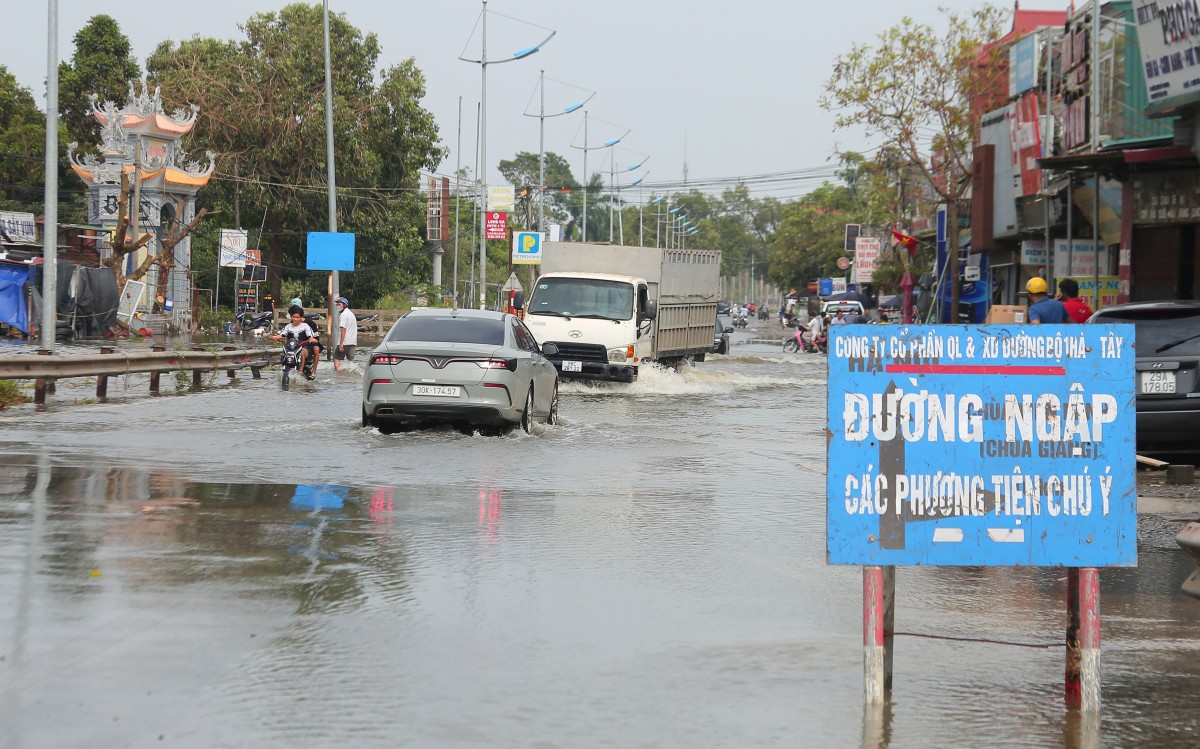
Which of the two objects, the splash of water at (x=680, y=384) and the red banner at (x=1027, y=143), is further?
the red banner at (x=1027, y=143)

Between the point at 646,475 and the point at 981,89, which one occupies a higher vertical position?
the point at 981,89

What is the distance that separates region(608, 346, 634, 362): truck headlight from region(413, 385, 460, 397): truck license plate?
429 inches

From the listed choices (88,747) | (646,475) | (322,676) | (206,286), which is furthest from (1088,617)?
(206,286)

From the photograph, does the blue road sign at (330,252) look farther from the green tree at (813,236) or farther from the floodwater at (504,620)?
the green tree at (813,236)

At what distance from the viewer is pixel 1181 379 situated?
42.8 ft

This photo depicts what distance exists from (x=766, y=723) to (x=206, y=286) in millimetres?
70189

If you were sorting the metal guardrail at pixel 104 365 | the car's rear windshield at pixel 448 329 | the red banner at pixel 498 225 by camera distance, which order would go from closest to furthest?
the car's rear windshield at pixel 448 329, the metal guardrail at pixel 104 365, the red banner at pixel 498 225

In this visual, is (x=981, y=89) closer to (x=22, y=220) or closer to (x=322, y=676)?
(x=22, y=220)

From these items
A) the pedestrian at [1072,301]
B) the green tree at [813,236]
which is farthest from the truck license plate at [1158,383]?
the green tree at [813,236]

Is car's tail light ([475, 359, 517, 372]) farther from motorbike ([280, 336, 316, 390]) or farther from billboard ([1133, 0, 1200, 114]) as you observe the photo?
motorbike ([280, 336, 316, 390])

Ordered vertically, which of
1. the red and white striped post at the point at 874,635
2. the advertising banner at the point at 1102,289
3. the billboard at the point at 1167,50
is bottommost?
the red and white striped post at the point at 874,635

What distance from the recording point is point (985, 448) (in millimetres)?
5773

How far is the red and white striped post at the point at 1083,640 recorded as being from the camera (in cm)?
556

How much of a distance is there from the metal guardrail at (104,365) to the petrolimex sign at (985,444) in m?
16.4
